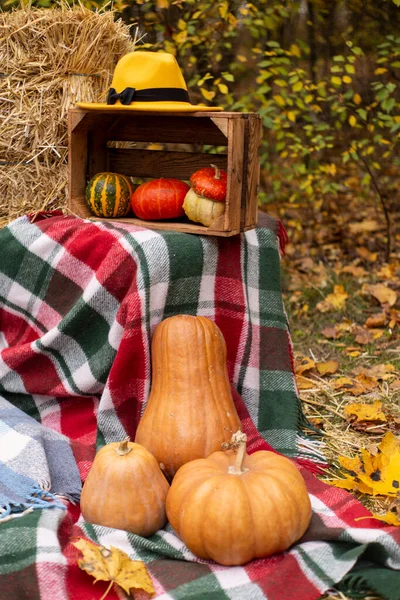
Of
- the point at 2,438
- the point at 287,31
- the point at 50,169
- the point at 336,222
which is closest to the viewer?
the point at 2,438

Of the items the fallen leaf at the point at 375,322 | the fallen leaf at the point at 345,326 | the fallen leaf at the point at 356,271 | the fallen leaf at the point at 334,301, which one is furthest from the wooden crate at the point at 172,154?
the fallen leaf at the point at 356,271

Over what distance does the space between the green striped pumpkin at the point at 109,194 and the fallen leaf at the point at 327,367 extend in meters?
1.38

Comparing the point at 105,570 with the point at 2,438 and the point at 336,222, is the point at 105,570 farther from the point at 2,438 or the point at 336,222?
the point at 336,222

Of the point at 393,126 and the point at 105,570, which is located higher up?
the point at 393,126

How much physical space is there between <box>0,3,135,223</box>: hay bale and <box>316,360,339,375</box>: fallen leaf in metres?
1.55

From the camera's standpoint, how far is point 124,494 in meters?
2.13

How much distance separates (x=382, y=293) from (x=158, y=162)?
235 centimetres

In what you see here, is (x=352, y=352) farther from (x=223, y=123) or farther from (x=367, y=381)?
(x=223, y=123)

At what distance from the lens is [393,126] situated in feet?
17.9

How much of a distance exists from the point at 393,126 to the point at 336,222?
1176 mm

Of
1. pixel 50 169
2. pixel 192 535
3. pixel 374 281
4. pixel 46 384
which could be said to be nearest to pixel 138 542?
pixel 192 535

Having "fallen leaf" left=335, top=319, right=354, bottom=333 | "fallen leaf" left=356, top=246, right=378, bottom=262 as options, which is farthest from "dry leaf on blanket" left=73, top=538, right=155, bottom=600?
"fallen leaf" left=356, top=246, right=378, bottom=262

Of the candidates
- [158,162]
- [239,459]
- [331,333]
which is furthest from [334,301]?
[239,459]

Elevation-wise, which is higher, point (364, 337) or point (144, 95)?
point (144, 95)
